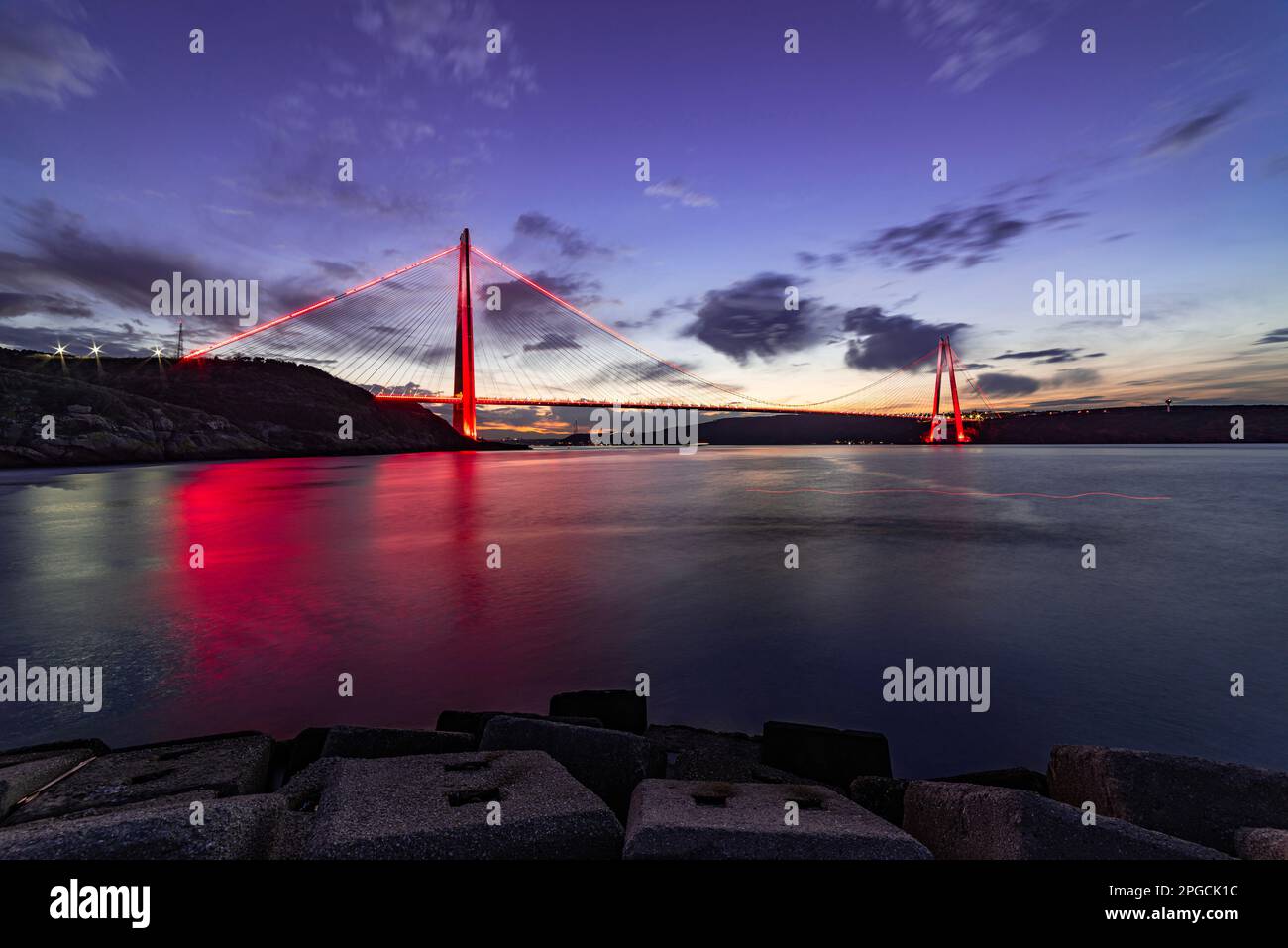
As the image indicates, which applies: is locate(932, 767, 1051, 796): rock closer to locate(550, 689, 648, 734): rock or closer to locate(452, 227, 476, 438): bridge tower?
locate(550, 689, 648, 734): rock

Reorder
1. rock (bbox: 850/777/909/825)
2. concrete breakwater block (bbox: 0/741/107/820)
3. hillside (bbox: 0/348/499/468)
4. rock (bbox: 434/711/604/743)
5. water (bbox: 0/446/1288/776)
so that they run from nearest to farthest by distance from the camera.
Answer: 1. concrete breakwater block (bbox: 0/741/107/820)
2. rock (bbox: 850/777/909/825)
3. rock (bbox: 434/711/604/743)
4. water (bbox: 0/446/1288/776)
5. hillside (bbox: 0/348/499/468)

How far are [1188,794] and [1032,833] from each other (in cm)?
123

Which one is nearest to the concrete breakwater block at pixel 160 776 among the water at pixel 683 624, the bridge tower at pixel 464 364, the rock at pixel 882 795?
the water at pixel 683 624

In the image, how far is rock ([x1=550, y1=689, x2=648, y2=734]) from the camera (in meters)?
4.36

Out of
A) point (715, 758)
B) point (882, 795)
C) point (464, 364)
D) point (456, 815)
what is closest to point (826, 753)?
point (882, 795)

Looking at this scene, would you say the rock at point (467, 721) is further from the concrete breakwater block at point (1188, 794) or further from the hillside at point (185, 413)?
the hillside at point (185, 413)

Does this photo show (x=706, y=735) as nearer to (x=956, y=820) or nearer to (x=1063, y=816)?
(x=956, y=820)

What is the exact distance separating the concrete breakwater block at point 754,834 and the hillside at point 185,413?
68.2m

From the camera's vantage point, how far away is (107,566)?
1150 cm

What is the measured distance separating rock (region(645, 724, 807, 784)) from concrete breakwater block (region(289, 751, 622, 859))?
94cm

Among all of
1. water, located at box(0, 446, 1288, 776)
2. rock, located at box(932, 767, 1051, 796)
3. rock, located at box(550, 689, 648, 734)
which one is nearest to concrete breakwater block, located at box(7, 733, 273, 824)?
water, located at box(0, 446, 1288, 776)

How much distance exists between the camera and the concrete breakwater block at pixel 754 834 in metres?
2.11

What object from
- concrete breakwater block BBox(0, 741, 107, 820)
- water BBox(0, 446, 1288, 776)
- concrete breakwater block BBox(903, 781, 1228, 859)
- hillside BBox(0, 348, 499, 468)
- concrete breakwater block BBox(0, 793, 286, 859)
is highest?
hillside BBox(0, 348, 499, 468)
